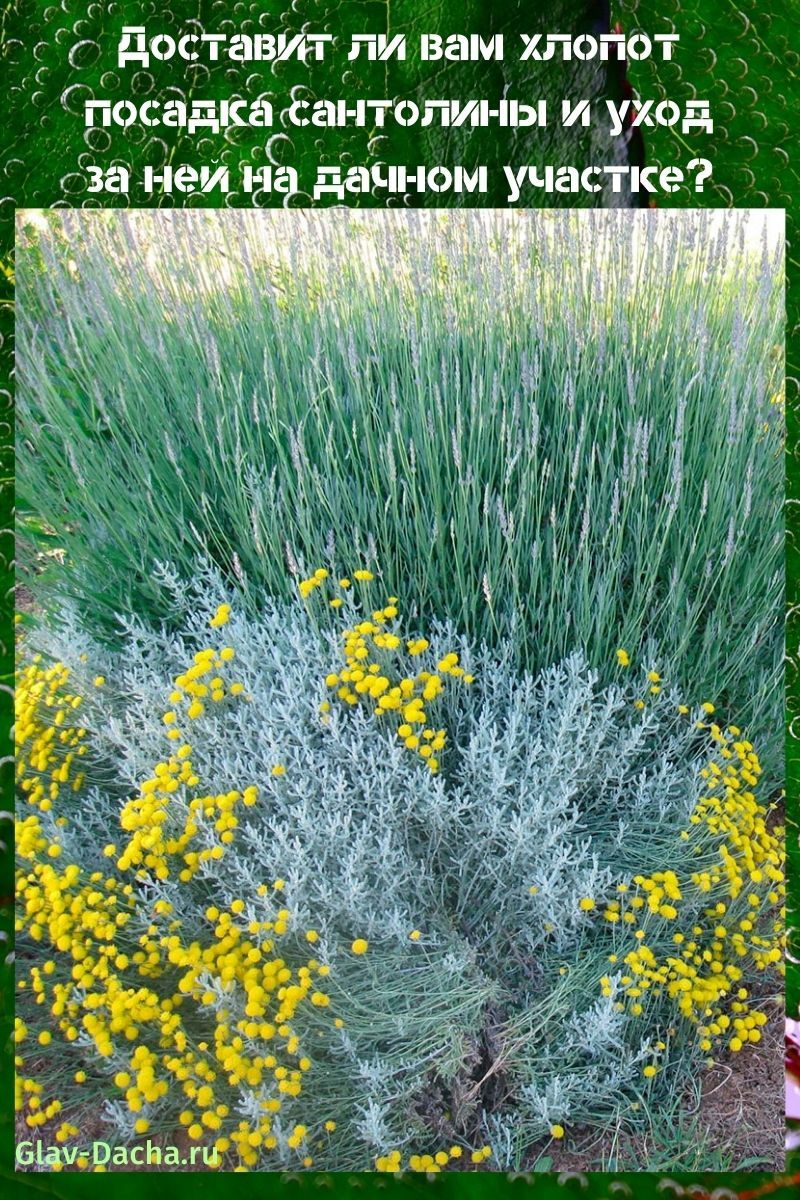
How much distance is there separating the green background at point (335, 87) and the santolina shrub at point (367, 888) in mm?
104

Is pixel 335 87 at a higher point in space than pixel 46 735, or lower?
higher

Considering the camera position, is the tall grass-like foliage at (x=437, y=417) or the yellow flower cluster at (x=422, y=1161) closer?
the yellow flower cluster at (x=422, y=1161)

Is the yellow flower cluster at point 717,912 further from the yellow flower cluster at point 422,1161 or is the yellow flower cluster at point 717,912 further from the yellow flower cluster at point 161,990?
the yellow flower cluster at point 161,990

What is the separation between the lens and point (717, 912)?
1.31m

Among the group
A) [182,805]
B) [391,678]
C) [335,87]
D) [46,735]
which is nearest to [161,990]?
[182,805]

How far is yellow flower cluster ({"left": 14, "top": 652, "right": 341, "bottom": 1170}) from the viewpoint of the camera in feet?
3.95

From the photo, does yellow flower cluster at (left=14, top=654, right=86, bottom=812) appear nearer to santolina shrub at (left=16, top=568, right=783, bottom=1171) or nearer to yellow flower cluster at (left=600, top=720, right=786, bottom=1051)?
santolina shrub at (left=16, top=568, right=783, bottom=1171)

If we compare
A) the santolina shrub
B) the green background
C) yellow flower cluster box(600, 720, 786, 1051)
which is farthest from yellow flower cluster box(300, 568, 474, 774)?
the green background

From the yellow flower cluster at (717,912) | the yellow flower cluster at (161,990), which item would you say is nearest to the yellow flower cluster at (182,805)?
the yellow flower cluster at (161,990)

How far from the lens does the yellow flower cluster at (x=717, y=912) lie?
1.27 metres

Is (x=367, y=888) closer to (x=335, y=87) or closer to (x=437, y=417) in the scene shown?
(x=437, y=417)

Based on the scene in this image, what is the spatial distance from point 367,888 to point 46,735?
520mm

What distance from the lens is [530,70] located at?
131cm

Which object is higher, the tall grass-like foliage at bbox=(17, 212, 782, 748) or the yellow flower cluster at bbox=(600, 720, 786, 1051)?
the tall grass-like foliage at bbox=(17, 212, 782, 748)
